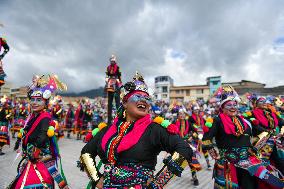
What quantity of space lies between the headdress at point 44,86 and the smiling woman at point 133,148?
204 centimetres

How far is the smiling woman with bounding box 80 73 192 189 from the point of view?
2559 mm

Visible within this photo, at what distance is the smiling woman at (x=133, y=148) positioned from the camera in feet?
8.39

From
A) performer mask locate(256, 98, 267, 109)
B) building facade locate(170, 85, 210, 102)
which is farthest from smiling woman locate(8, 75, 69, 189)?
building facade locate(170, 85, 210, 102)

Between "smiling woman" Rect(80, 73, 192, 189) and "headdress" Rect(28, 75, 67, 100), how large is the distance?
204 centimetres

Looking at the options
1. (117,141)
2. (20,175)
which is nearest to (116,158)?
(117,141)

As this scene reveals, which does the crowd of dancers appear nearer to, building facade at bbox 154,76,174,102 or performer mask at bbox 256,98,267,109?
performer mask at bbox 256,98,267,109

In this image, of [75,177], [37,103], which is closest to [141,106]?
[37,103]

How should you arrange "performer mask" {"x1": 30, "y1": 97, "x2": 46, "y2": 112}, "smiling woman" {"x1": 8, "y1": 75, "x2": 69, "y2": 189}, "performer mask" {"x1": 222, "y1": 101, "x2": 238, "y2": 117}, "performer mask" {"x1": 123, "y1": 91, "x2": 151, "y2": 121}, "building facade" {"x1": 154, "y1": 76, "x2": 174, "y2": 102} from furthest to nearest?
"building facade" {"x1": 154, "y1": 76, "x2": 174, "y2": 102}
"performer mask" {"x1": 222, "y1": 101, "x2": 238, "y2": 117}
"performer mask" {"x1": 30, "y1": 97, "x2": 46, "y2": 112}
"smiling woman" {"x1": 8, "y1": 75, "x2": 69, "y2": 189}
"performer mask" {"x1": 123, "y1": 91, "x2": 151, "y2": 121}

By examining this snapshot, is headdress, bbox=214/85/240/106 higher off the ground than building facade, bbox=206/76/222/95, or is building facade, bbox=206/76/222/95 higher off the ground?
building facade, bbox=206/76/222/95

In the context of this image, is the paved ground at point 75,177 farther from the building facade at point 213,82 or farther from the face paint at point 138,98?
the building facade at point 213,82

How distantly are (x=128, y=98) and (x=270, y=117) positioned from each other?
205 inches

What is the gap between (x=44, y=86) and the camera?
4.68 meters

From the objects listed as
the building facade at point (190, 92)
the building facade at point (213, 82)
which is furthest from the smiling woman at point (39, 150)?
the building facade at point (213, 82)

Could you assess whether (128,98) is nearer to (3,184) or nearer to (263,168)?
(263,168)
